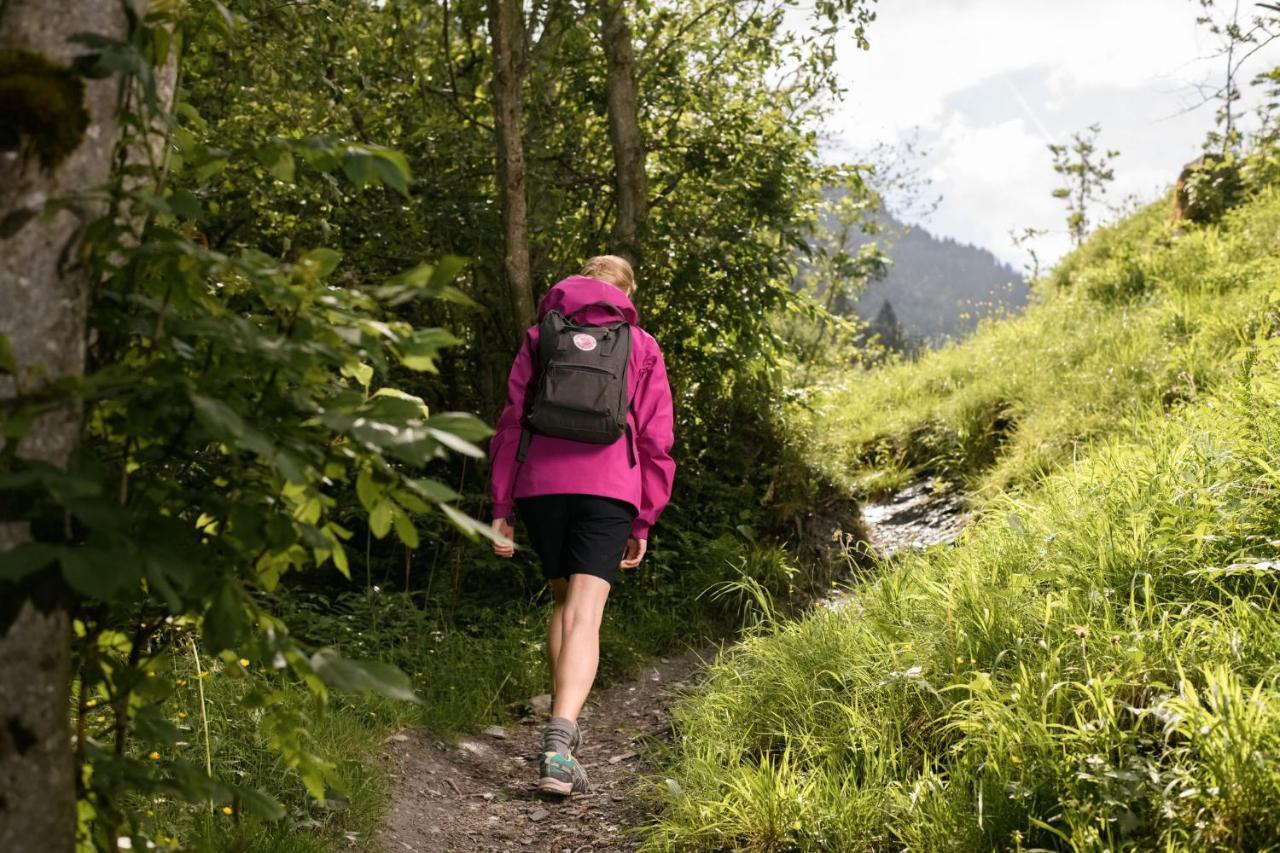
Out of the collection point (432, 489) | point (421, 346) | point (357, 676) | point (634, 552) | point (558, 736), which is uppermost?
point (421, 346)

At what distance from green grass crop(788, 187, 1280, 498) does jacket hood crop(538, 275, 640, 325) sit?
3.28m

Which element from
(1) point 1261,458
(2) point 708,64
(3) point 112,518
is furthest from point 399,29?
(3) point 112,518

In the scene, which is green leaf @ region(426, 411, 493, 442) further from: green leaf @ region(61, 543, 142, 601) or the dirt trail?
the dirt trail

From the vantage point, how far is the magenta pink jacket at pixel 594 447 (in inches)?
169

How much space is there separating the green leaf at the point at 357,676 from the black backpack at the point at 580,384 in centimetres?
245

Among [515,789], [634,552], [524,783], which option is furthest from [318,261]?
[524,783]

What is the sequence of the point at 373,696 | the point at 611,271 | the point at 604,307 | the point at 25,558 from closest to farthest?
the point at 25,558, the point at 604,307, the point at 611,271, the point at 373,696

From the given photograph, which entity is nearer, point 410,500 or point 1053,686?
point 410,500

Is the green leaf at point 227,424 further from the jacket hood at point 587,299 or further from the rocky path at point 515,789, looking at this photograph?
the jacket hood at point 587,299

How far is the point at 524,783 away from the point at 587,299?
218 cm

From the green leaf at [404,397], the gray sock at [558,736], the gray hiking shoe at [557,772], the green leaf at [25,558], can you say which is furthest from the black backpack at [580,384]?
the green leaf at [25,558]

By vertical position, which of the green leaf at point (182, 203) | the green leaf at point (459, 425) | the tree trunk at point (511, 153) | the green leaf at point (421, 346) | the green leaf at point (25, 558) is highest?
the tree trunk at point (511, 153)

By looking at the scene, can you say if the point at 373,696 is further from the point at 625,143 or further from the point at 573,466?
the point at 625,143

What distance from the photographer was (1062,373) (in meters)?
8.70
